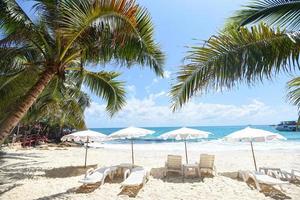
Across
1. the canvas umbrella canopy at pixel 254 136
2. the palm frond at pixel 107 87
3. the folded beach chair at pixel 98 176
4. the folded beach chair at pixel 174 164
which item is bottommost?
the folded beach chair at pixel 98 176

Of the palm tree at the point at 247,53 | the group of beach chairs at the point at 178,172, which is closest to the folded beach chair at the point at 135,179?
the group of beach chairs at the point at 178,172

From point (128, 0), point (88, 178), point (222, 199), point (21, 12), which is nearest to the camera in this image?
point (128, 0)

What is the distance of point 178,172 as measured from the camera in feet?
35.9

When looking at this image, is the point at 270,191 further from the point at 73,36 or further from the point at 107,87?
the point at 73,36

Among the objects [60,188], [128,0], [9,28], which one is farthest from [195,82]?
[60,188]

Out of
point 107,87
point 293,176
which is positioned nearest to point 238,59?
point 107,87

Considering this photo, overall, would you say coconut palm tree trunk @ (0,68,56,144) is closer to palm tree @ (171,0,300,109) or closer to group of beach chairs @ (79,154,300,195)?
palm tree @ (171,0,300,109)

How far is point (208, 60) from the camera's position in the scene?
378 centimetres

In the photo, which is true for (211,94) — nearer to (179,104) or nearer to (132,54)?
(179,104)

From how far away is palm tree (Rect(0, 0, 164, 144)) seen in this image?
16.3 feet

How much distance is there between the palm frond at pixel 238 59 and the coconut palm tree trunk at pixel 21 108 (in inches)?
106

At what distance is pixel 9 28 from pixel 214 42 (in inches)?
181

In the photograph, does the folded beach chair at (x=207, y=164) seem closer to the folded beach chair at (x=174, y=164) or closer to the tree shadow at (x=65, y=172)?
the folded beach chair at (x=174, y=164)

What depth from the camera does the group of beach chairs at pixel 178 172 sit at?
26.9 feet
